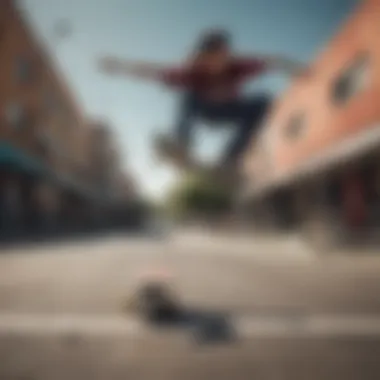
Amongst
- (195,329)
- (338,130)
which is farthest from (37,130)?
(338,130)

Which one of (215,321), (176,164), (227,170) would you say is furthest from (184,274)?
(176,164)

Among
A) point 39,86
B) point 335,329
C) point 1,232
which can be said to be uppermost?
point 39,86

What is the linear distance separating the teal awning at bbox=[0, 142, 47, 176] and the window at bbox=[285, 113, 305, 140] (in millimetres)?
6604

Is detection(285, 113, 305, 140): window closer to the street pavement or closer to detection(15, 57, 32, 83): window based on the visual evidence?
the street pavement

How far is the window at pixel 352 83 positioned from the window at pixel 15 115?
6.13m

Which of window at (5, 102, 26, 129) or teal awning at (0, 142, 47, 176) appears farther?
teal awning at (0, 142, 47, 176)

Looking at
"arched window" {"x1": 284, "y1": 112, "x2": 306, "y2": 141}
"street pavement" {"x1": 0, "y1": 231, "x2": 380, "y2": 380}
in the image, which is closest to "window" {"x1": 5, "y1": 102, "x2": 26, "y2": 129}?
"street pavement" {"x1": 0, "y1": 231, "x2": 380, "y2": 380}

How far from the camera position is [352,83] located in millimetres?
8961

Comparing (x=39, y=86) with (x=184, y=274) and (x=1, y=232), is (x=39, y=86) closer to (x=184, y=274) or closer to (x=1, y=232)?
(x=1, y=232)

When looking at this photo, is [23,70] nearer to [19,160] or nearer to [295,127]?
[19,160]

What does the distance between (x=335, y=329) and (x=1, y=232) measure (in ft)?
18.3

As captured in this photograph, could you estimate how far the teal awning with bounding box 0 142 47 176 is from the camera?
202 inches

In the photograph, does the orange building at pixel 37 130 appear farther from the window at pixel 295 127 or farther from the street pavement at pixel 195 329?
the window at pixel 295 127

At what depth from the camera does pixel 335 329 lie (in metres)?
4.41
